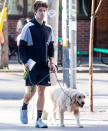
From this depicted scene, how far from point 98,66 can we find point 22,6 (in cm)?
562

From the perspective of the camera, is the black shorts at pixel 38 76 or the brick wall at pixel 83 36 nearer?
the black shorts at pixel 38 76

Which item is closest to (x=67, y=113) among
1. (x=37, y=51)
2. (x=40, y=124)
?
(x=40, y=124)

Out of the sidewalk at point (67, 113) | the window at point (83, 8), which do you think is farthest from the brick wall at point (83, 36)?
the sidewalk at point (67, 113)

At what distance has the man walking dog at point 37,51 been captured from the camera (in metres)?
9.73

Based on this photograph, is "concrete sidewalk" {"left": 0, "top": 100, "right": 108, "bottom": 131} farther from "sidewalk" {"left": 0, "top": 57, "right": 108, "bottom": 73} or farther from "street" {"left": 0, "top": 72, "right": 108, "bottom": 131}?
"sidewalk" {"left": 0, "top": 57, "right": 108, "bottom": 73}

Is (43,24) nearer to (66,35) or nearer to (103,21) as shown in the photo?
(66,35)

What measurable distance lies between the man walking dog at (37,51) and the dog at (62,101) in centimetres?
25

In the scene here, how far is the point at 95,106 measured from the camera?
13.0 meters

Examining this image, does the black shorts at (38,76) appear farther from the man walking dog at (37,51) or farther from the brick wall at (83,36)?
the brick wall at (83,36)

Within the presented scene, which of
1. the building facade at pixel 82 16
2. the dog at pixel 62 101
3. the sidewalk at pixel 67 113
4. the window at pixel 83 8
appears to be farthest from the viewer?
the window at pixel 83 8

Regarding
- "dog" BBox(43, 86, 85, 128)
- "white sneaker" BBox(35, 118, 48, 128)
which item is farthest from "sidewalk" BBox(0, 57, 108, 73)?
"white sneaker" BBox(35, 118, 48, 128)

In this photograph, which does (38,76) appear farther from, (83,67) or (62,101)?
(83,67)

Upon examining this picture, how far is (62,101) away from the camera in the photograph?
32.2 ft

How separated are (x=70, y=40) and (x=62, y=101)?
4.14m
